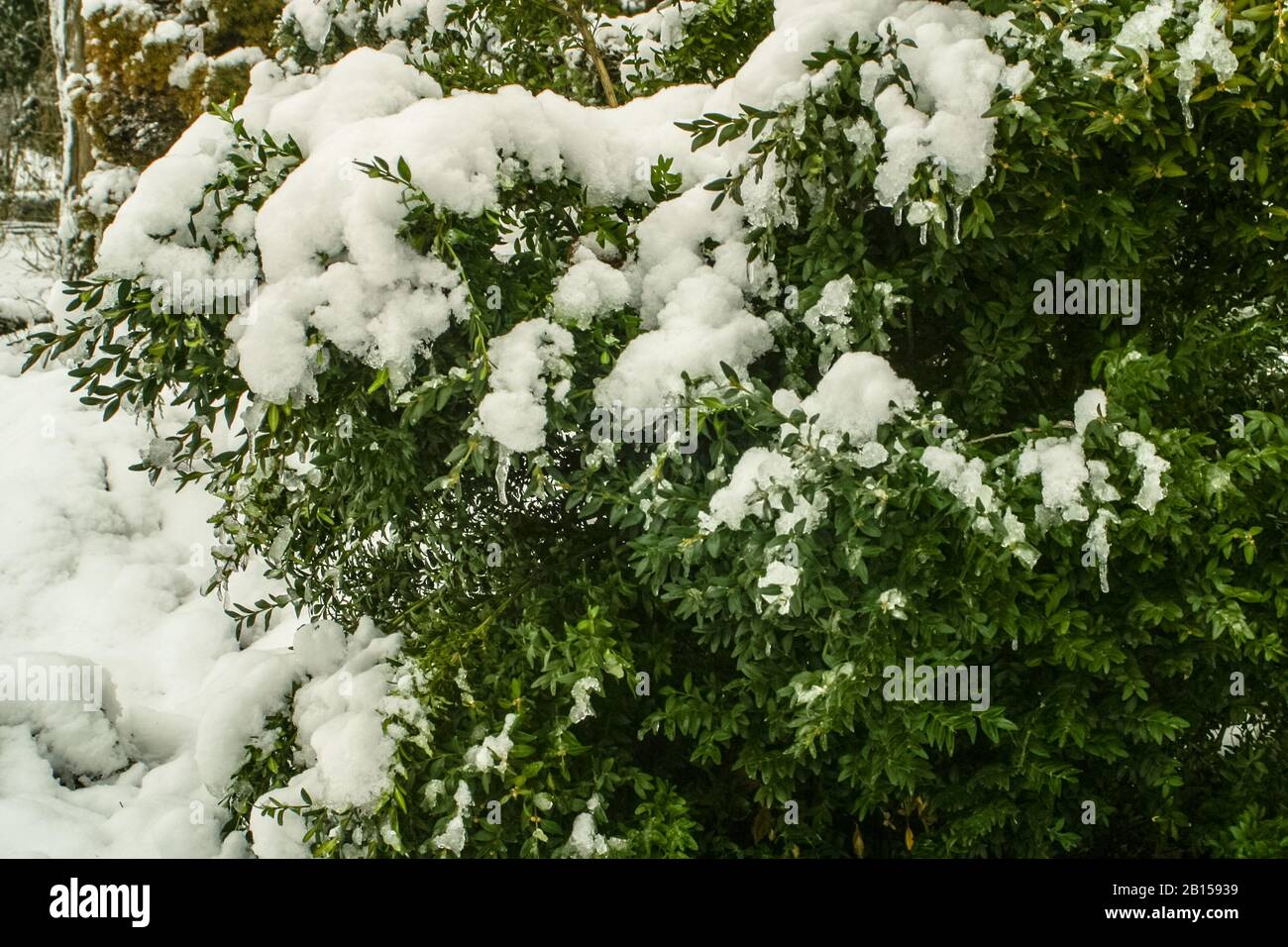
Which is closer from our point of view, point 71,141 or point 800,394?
point 800,394

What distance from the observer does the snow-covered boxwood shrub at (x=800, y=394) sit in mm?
2324

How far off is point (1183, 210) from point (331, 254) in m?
2.20

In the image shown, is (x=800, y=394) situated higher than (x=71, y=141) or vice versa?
(x=71, y=141)

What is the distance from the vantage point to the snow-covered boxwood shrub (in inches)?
91.5

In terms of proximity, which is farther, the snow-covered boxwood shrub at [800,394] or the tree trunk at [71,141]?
the tree trunk at [71,141]

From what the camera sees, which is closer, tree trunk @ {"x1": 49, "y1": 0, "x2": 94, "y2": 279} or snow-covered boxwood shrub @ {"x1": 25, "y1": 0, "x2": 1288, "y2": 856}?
snow-covered boxwood shrub @ {"x1": 25, "y1": 0, "x2": 1288, "y2": 856}

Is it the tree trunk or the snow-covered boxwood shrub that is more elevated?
the tree trunk

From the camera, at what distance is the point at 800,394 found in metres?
2.62

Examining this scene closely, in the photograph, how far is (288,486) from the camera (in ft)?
11.2
